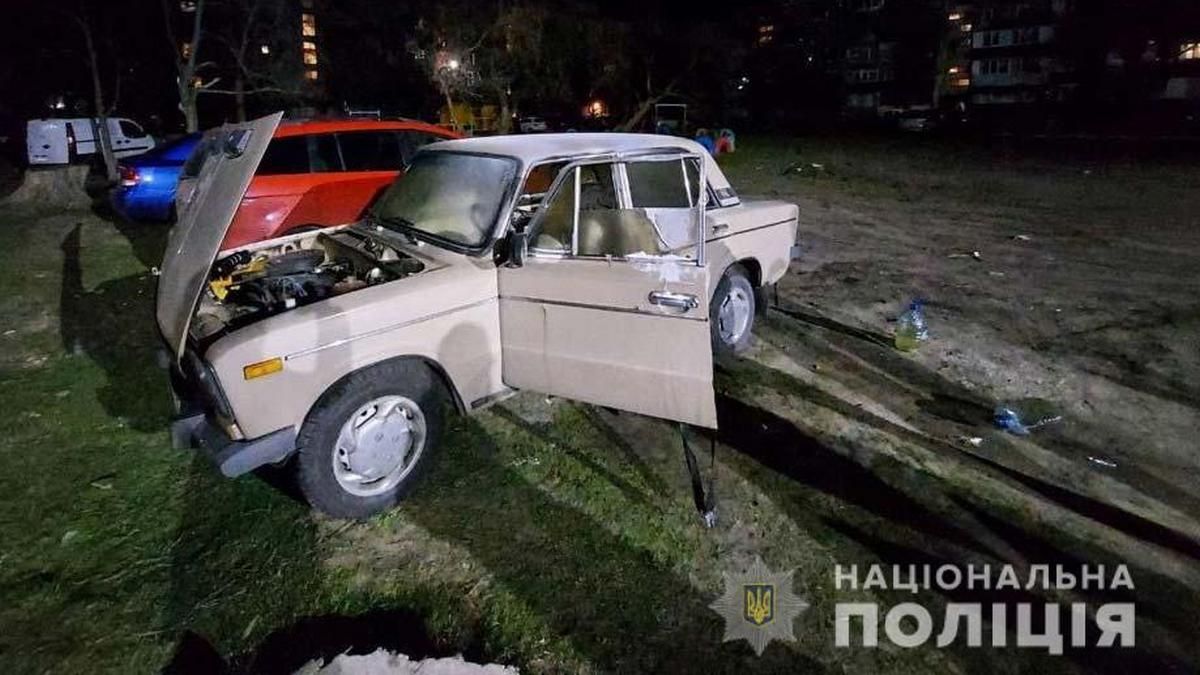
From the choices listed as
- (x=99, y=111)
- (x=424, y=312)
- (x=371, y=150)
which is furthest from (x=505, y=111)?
(x=424, y=312)

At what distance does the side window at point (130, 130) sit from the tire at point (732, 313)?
22120 mm

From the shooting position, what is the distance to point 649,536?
3.48 metres

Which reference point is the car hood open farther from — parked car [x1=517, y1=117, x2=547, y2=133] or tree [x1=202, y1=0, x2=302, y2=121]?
parked car [x1=517, y1=117, x2=547, y2=133]

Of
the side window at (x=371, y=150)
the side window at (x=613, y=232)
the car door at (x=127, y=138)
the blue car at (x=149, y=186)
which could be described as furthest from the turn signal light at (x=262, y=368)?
the car door at (x=127, y=138)

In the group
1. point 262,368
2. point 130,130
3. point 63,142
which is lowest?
point 262,368

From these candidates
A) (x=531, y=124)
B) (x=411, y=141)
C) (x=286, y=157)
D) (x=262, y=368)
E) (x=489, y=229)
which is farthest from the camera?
(x=531, y=124)

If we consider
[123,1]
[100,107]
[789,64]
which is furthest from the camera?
[789,64]

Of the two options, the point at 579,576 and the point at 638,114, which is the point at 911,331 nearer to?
the point at 579,576

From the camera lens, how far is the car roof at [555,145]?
4168 mm

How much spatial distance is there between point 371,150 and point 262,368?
5.45 metres

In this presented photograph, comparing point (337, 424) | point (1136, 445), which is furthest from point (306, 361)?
point (1136, 445)

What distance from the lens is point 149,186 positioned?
1048cm

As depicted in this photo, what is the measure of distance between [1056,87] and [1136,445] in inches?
1885

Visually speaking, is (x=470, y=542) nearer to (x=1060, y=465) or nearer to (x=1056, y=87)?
(x=1060, y=465)
